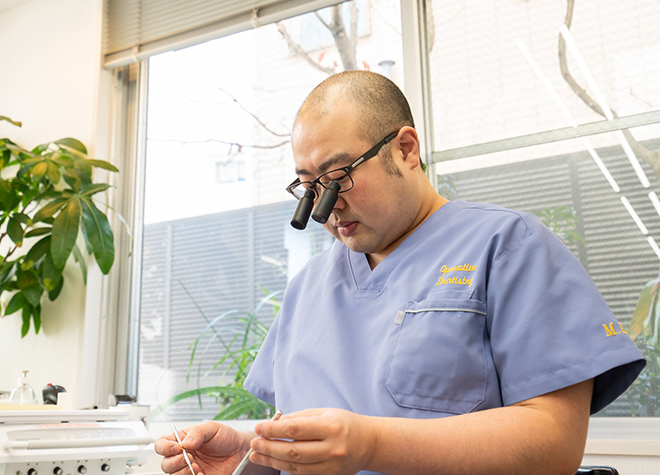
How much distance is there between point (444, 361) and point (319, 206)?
0.32 meters

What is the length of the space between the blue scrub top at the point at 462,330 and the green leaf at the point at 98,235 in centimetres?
156

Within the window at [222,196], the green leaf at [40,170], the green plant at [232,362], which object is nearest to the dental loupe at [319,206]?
the window at [222,196]

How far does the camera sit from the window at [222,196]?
2465mm

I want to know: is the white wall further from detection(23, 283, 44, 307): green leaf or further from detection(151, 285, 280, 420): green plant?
detection(151, 285, 280, 420): green plant

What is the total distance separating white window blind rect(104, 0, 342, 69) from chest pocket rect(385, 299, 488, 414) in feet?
5.99

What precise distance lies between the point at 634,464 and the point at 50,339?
2.23m

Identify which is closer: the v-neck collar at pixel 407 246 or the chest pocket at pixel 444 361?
the chest pocket at pixel 444 361

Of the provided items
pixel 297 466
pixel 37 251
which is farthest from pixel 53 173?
pixel 297 466

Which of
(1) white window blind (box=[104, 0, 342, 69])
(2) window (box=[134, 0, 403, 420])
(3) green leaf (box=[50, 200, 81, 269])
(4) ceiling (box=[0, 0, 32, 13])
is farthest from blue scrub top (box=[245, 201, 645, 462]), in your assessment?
(4) ceiling (box=[0, 0, 32, 13])

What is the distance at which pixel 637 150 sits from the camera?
6.15ft

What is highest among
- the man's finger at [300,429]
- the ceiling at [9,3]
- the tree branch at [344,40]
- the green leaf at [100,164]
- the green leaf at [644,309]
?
the ceiling at [9,3]

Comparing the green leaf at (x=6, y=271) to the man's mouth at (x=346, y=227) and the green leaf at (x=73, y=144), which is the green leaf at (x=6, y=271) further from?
the man's mouth at (x=346, y=227)

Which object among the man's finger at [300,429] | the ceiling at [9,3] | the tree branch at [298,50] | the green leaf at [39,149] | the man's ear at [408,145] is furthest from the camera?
the ceiling at [9,3]

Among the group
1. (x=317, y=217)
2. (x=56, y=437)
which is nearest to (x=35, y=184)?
(x=56, y=437)
